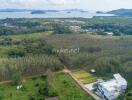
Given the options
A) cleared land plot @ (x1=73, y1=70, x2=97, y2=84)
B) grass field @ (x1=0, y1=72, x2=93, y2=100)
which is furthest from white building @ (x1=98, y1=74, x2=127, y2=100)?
cleared land plot @ (x1=73, y1=70, x2=97, y2=84)

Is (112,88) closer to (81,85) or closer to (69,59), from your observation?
(81,85)

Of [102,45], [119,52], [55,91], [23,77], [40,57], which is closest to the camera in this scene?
[55,91]

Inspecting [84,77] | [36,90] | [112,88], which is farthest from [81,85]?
[36,90]

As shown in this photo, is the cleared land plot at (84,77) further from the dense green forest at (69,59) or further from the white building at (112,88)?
the white building at (112,88)

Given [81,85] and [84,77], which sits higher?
[81,85]

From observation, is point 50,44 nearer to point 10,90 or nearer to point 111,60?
point 111,60

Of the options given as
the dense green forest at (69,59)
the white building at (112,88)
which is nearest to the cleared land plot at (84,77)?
the dense green forest at (69,59)

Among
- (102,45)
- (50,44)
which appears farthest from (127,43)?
(50,44)
